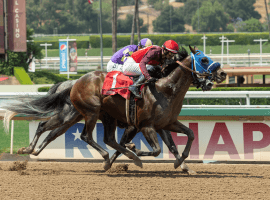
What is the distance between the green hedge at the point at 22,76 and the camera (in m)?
22.4

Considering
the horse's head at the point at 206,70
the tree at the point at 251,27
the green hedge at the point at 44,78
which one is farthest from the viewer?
the tree at the point at 251,27

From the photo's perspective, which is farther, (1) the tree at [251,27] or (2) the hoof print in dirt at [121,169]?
(1) the tree at [251,27]

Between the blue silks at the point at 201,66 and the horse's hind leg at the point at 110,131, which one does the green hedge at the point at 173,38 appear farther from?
the blue silks at the point at 201,66

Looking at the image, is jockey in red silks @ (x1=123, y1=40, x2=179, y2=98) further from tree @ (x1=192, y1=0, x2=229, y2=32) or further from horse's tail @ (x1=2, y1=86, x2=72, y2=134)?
tree @ (x1=192, y1=0, x2=229, y2=32)

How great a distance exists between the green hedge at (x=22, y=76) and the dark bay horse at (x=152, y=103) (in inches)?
676

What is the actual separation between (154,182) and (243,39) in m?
72.9

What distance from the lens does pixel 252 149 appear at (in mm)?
6438

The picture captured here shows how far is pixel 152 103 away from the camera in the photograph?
17.2 feet

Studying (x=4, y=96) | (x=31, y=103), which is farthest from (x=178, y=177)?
(x=4, y=96)

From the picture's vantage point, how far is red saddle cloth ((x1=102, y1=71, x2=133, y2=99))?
17.8 ft

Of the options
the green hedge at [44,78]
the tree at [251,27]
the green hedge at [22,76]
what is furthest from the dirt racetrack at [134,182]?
the tree at [251,27]

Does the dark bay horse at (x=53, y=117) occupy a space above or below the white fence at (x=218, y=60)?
below

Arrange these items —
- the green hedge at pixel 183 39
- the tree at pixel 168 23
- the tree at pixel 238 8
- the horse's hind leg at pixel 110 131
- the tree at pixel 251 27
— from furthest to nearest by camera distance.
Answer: the tree at pixel 238 8 → the tree at pixel 168 23 → the tree at pixel 251 27 → the green hedge at pixel 183 39 → the horse's hind leg at pixel 110 131

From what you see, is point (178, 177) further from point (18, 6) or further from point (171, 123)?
point (18, 6)
